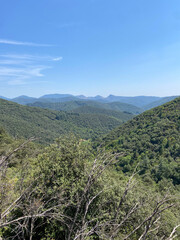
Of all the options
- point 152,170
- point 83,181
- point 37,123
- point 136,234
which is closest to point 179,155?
point 152,170

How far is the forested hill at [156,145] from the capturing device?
4975cm

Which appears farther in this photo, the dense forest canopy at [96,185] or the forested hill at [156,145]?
the forested hill at [156,145]

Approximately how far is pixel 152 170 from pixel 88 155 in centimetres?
4683

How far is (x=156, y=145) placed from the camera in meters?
67.0

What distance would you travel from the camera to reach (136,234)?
476 inches

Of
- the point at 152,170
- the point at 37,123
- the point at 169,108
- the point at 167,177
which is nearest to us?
the point at 167,177

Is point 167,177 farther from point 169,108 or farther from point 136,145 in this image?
point 169,108

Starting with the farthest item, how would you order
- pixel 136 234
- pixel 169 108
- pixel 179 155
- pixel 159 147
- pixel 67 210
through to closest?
pixel 169 108, pixel 159 147, pixel 179 155, pixel 136 234, pixel 67 210

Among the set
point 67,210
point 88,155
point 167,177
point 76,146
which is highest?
point 76,146

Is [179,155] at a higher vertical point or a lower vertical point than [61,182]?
lower

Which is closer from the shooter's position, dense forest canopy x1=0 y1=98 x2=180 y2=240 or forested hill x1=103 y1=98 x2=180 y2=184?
dense forest canopy x1=0 y1=98 x2=180 y2=240

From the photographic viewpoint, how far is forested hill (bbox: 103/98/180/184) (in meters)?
49.8

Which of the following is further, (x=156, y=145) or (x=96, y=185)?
(x=156, y=145)

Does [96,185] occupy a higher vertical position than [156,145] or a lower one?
higher
